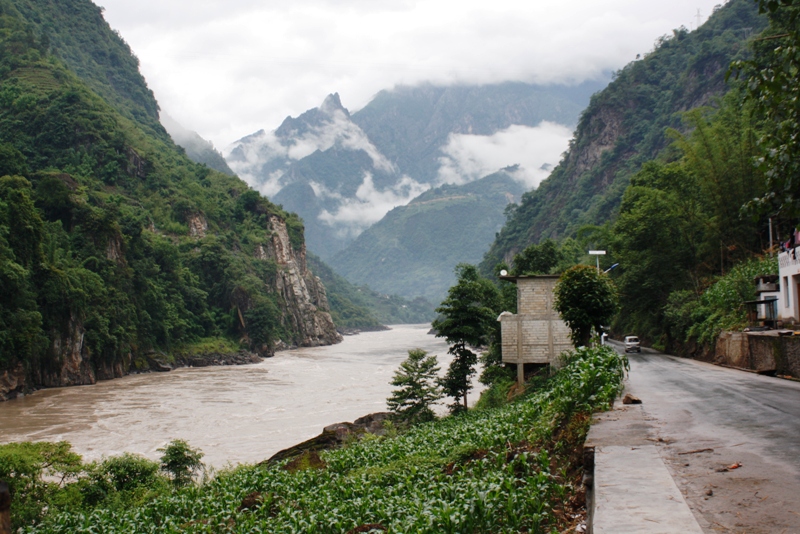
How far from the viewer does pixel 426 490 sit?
9461mm

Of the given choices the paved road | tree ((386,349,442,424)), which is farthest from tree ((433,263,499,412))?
the paved road

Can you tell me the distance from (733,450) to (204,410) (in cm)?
3686

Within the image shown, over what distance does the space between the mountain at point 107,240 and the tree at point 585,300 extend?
39968mm

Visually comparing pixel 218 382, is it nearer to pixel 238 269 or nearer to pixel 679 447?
pixel 238 269

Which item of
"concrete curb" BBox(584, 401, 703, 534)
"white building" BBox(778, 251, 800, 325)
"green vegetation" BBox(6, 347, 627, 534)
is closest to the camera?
"concrete curb" BBox(584, 401, 703, 534)

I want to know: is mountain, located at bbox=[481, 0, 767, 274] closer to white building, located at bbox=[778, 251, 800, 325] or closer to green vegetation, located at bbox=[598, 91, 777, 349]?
green vegetation, located at bbox=[598, 91, 777, 349]

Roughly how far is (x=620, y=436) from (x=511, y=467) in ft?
4.70

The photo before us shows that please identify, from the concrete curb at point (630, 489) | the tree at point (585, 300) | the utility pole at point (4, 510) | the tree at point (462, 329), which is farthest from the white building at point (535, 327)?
the utility pole at point (4, 510)

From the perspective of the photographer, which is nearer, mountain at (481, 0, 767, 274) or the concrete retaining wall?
the concrete retaining wall

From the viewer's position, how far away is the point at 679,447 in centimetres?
811

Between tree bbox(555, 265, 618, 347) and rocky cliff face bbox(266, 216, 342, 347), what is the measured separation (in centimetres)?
8953

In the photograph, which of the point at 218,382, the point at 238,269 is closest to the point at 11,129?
the point at 238,269

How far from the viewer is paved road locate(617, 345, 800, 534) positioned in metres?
5.38

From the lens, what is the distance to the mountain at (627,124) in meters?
104
